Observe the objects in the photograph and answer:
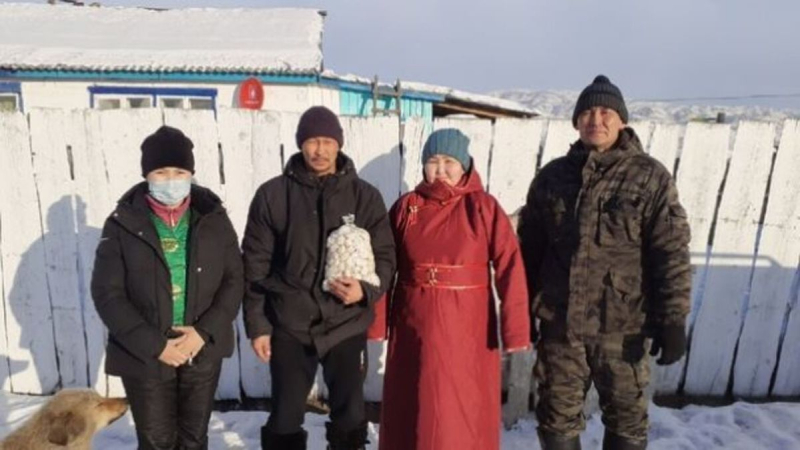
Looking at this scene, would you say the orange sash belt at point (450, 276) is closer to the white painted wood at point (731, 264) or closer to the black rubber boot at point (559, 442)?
the black rubber boot at point (559, 442)

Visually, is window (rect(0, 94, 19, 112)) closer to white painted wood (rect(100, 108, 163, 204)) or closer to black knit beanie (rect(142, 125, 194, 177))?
white painted wood (rect(100, 108, 163, 204))

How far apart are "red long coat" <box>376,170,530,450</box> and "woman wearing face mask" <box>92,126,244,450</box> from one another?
0.83 m

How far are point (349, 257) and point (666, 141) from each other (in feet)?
7.76

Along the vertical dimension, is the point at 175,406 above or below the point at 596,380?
below

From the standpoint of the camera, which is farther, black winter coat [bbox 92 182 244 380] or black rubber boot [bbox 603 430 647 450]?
black rubber boot [bbox 603 430 647 450]

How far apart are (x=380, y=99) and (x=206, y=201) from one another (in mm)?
10299

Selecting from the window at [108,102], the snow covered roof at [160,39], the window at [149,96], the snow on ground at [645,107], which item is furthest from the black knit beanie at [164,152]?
the snow on ground at [645,107]

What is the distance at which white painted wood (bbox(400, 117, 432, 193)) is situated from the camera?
375 centimetres

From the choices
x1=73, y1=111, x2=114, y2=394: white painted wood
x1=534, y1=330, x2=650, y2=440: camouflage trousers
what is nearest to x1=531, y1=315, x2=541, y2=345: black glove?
x1=534, y1=330, x2=650, y2=440: camouflage trousers

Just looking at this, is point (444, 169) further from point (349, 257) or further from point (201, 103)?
point (201, 103)

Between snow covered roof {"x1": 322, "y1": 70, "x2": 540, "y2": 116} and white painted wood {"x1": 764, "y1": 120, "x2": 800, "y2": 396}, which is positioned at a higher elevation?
snow covered roof {"x1": 322, "y1": 70, "x2": 540, "y2": 116}

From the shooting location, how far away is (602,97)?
2.56 m

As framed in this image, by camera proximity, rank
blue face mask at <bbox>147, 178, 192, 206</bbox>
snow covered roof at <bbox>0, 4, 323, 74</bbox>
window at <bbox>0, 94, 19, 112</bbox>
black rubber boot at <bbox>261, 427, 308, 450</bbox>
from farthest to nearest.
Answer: window at <bbox>0, 94, 19, 112</bbox>, snow covered roof at <bbox>0, 4, 323, 74</bbox>, black rubber boot at <bbox>261, 427, 308, 450</bbox>, blue face mask at <bbox>147, 178, 192, 206</bbox>

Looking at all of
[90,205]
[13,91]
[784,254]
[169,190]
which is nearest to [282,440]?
[169,190]
